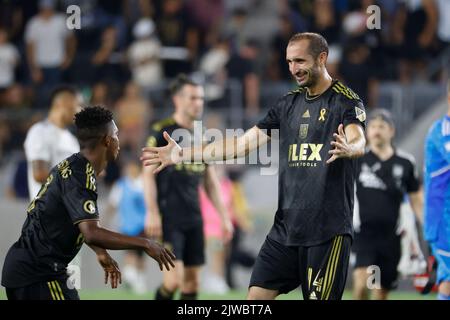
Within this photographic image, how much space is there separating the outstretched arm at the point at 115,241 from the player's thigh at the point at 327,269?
48.1 inches

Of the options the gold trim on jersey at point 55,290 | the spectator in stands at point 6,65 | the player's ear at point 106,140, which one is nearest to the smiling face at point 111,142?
the player's ear at point 106,140

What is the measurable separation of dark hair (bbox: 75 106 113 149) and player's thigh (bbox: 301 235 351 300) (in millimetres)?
1843

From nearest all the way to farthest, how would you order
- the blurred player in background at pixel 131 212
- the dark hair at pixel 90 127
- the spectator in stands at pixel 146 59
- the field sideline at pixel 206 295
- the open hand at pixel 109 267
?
the open hand at pixel 109 267 < the dark hair at pixel 90 127 < the field sideline at pixel 206 295 < the blurred player in background at pixel 131 212 < the spectator in stands at pixel 146 59

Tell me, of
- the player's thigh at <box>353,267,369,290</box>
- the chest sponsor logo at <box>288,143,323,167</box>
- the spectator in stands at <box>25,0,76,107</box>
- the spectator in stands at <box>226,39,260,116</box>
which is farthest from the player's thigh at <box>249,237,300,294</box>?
the spectator in stands at <box>25,0,76,107</box>

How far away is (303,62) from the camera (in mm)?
8148

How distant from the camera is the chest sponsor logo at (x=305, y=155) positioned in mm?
8094

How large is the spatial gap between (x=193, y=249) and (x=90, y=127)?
428 cm

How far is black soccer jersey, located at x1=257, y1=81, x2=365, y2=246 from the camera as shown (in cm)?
805

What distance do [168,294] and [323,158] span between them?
4.02 m

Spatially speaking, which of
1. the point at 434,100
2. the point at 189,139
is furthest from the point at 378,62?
the point at 189,139

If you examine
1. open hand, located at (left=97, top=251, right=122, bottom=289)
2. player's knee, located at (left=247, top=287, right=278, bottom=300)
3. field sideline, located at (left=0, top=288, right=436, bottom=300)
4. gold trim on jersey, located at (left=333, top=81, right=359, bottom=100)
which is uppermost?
gold trim on jersey, located at (left=333, top=81, right=359, bottom=100)

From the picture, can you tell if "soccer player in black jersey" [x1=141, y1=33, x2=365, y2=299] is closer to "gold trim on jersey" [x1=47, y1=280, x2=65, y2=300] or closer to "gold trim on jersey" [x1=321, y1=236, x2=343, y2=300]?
"gold trim on jersey" [x1=321, y1=236, x2=343, y2=300]

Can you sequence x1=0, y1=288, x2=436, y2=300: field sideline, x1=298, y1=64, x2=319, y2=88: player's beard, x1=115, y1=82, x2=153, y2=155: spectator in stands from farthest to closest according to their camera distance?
x1=115, y1=82, x2=153, y2=155: spectator in stands, x1=0, y1=288, x2=436, y2=300: field sideline, x1=298, y1=64, x2=319, y2=88: player's beard

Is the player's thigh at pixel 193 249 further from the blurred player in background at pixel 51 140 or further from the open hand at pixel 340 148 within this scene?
the open hand at pixel 340 148
